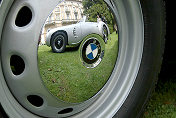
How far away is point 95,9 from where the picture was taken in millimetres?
1271

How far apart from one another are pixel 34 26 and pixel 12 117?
0.53 m

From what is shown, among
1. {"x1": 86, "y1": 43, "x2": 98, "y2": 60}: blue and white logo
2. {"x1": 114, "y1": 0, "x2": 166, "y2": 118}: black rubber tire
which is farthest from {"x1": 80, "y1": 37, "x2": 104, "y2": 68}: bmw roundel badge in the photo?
{"x1": 114, "y1": 0, "x2": 166, "y2": 118}: black rubber tire

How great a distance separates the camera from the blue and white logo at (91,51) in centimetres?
126

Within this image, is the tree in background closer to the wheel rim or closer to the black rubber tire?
the wheel rim

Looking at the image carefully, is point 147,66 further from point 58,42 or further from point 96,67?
point 58,42

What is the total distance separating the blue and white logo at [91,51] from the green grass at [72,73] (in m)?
0.07

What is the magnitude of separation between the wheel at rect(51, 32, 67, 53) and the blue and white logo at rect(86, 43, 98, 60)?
0.17 m

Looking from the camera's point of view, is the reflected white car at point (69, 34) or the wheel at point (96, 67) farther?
the reflected white car at point (69, 34)

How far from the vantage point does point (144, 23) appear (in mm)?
1308

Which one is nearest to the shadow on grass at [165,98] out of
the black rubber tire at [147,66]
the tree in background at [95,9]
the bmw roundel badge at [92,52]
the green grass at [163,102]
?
the green grass at [163,102]

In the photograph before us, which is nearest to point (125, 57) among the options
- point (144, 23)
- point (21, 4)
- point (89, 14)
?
point (144, 23)

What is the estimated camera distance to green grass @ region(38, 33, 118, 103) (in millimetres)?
1131

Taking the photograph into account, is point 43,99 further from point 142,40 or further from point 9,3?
point 142,40

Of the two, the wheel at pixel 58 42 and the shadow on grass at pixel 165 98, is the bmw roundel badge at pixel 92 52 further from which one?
the shadow on grass at pixel 165 98
